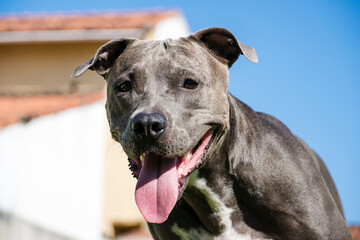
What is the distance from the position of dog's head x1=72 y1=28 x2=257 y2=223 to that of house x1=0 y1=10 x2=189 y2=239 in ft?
12.2

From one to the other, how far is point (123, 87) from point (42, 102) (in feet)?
29.4

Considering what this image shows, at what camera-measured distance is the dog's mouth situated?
4.01 metres

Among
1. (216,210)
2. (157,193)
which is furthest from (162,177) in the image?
(216,210)

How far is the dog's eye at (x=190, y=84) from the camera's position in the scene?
428 cm

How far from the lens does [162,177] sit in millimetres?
4066

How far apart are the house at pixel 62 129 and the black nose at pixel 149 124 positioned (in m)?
4.22

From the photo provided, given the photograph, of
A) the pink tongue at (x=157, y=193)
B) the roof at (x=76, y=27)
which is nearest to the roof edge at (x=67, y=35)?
the roof at (x=76, y=27)

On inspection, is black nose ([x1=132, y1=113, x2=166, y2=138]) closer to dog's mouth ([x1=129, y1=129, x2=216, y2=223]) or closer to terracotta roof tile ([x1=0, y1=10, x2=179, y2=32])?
dog's mouth ([x1=129, y1=129, x2=216, y2=223])

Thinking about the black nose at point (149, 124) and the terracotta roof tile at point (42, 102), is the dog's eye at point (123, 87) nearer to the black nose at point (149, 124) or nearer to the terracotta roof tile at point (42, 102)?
the black nose at point (149, 124)

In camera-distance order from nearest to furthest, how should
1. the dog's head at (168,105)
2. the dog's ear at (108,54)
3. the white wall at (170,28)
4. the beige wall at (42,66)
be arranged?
the dog's head at (168,105), the dog's ear at (108,54), the beige wall at (42,66), the white wall at (170,28)

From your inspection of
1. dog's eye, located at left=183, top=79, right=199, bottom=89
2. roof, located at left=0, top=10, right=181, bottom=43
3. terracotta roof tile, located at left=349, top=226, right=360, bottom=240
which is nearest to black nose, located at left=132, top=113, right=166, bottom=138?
dog's eye, located at left=183, top=79, right=199, bottom=89

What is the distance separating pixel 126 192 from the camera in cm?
1271

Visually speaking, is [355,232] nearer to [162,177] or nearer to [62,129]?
[62,129]

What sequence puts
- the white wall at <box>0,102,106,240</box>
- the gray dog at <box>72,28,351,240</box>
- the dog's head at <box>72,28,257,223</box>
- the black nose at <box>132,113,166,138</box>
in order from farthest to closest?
1. the white wall at <box>0,102,106,240</box>
2. the gray dog at <box>72,28,351,240</box>
3. the dog's head at <box>72,28,257,223</box>
4. the black nose at <box>132,113,166,138</box>
